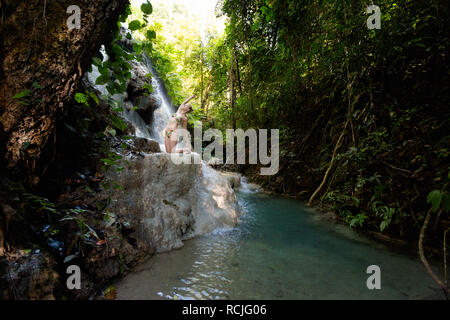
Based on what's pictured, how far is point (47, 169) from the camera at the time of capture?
1890 millimetres

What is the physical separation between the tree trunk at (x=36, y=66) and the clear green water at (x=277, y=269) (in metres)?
1.34

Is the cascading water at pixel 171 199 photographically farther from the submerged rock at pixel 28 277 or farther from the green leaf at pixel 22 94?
the submerged rock at pixel 28 277

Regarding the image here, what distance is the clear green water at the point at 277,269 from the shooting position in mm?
1791

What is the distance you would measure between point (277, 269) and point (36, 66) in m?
2.77

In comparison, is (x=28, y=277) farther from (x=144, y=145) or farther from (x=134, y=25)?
(x=144, y=145)

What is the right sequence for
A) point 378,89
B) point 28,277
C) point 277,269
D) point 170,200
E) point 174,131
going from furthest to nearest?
1. point 174,131
2. point 378,89
3. point 170,200
4. point 277,269
5. point 28,277

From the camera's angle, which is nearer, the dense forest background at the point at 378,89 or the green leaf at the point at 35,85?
the green leaf at the point at 35,85

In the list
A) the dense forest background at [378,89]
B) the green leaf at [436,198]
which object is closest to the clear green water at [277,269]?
the dense forest background at [378,89]

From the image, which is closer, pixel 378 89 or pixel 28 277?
pixel 28 277

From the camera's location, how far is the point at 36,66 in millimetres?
1493

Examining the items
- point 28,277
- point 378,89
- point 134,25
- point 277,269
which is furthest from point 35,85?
point 378,89

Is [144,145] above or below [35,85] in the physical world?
below
